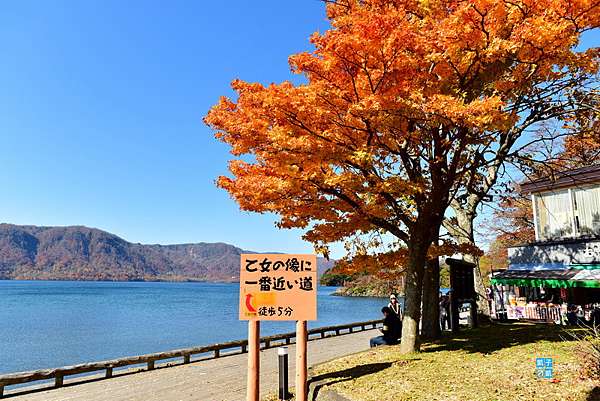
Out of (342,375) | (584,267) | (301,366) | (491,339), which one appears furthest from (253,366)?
(584,267)

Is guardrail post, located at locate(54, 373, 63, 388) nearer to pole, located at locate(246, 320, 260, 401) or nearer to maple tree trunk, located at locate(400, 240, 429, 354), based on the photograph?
pole, located at locate(246, 320, 260, 401)

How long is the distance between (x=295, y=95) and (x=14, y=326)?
46.8m

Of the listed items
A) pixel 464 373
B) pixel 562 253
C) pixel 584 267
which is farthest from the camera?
pixel 562 253

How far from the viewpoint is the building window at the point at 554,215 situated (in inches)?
684

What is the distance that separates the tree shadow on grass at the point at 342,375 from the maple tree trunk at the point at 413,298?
1.15 metres

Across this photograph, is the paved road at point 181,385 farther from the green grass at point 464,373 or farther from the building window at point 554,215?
the building window at point 554,215

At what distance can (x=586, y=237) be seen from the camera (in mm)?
16234

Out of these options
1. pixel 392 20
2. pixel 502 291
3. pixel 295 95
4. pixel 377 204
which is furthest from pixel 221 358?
pixel 502 291

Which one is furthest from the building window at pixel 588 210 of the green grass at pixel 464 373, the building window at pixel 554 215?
the green grass at pixel 464 373

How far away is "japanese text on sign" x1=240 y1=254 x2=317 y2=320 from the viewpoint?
6828 millimetres

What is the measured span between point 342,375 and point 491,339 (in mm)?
5622

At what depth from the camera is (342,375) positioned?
28.8 ft

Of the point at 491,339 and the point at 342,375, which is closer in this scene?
the point at 342,375

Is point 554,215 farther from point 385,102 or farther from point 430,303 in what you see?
point 385,102
